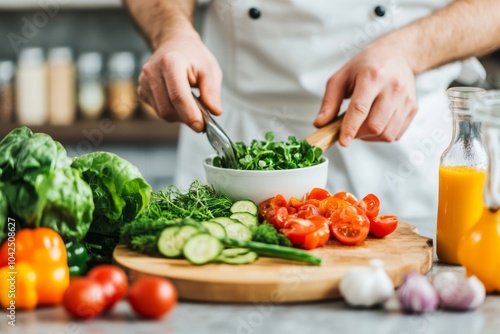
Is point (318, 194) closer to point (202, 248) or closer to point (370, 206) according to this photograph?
point (370, 206)

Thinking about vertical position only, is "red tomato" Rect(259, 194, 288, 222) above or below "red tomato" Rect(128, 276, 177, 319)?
above

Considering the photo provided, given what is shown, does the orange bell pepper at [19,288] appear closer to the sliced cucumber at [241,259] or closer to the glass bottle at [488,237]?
the sliced cucumber at [241,259]

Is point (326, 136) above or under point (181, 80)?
under

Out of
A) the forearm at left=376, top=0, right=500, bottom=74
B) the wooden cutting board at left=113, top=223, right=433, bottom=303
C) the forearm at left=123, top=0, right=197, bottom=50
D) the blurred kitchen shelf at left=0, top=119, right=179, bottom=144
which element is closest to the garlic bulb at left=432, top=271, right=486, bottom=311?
the wooden cutting board at left=113, top=223, right=433, bottom=303

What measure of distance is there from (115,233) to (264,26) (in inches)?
36.4

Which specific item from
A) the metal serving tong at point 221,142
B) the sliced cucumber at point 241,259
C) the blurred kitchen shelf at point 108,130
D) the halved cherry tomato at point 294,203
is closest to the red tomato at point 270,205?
the halved cherry tomato at point 294,203

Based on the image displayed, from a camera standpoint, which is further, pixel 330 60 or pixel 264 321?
pixel 330 60

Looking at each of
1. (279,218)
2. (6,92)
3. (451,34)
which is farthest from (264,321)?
(6,92)

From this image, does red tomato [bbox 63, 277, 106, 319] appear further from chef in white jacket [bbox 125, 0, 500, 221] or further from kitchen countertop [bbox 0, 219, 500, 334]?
chef in white jacket [bbox 125, 0, 500, 221]

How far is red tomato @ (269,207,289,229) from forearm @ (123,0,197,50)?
71cm

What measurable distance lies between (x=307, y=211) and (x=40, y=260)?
56 cm

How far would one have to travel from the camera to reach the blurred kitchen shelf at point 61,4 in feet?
10.8

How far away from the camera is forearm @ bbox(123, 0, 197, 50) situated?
211cm

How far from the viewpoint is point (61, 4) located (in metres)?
3.32
